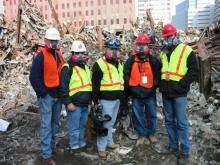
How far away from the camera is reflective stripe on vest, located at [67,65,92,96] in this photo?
7.24 m

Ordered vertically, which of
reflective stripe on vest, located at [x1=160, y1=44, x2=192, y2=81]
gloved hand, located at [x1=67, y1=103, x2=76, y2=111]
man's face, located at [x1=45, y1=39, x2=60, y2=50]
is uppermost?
man's face, located at [x1=45, y1=39, x2=60, y2=50]

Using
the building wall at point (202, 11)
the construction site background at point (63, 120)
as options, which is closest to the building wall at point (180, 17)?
the building wall at point (202, 11)

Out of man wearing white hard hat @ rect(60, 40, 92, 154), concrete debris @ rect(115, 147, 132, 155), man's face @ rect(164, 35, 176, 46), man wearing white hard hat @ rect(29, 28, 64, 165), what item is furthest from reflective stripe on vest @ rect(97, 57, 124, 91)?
concrete debris @ rect(115, 147, 132, 155)

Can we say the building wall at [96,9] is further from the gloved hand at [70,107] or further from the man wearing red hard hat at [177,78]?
the gloved hand at [70,107]

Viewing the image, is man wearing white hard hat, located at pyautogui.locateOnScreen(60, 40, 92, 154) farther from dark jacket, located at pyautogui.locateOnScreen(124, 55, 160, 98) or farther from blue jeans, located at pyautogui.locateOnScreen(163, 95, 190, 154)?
blue jeans, located at pyautogui.locateOnScreen(163, 95, 190, 154)

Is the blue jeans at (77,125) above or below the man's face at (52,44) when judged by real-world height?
below

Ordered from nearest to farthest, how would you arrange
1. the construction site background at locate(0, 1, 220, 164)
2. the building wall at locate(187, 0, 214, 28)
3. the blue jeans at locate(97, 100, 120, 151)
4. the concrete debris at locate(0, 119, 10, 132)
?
the blue jeans at locate(97, 100, 120, 151)
the construction site background at locate(0, 1, 220, 164)
the concrete debris at locate(0, 119, 10, 132)
the building wall at locate(187, 0, 214, 28)

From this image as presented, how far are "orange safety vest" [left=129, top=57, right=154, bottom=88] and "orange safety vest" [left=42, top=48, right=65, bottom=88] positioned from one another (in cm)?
144

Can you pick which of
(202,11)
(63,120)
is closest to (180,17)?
(202,11)

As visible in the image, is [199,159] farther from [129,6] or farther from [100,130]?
[129,6]

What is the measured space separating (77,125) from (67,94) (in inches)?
25.3

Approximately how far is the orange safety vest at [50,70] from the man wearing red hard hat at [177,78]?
1866mm

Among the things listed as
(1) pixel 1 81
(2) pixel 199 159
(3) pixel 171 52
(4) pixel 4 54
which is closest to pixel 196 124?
(2) pixel 199 159

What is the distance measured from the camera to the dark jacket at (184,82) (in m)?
6.87
